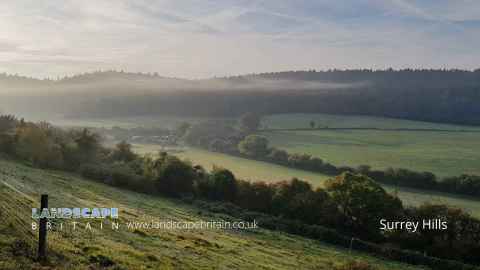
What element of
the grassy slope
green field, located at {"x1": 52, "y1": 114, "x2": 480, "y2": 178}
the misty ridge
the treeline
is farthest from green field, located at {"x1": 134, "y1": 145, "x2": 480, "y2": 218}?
the misty ridge

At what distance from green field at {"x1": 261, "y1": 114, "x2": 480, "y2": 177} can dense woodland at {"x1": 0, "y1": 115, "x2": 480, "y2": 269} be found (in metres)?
30.1

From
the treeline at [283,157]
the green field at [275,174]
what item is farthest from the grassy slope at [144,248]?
the treeline at [283,157]

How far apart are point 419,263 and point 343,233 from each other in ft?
30.5

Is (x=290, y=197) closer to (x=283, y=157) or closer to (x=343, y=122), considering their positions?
(x=283, y=157)

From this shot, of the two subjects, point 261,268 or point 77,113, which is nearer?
point 261,268

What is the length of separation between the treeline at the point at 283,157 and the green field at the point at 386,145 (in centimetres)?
390

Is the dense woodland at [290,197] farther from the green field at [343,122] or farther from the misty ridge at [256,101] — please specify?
the misty ridge at [256,101]

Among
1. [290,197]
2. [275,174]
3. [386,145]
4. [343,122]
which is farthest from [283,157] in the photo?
[343,122]

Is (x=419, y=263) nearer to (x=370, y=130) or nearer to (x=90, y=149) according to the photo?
(x=90, y=149)

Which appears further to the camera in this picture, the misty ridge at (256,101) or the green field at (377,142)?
the misty ridge at (256,101)

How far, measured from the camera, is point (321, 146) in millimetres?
95062

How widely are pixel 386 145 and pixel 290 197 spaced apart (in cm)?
5314

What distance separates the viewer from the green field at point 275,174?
5734 cm

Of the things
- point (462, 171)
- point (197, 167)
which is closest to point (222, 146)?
point (197, 167)
